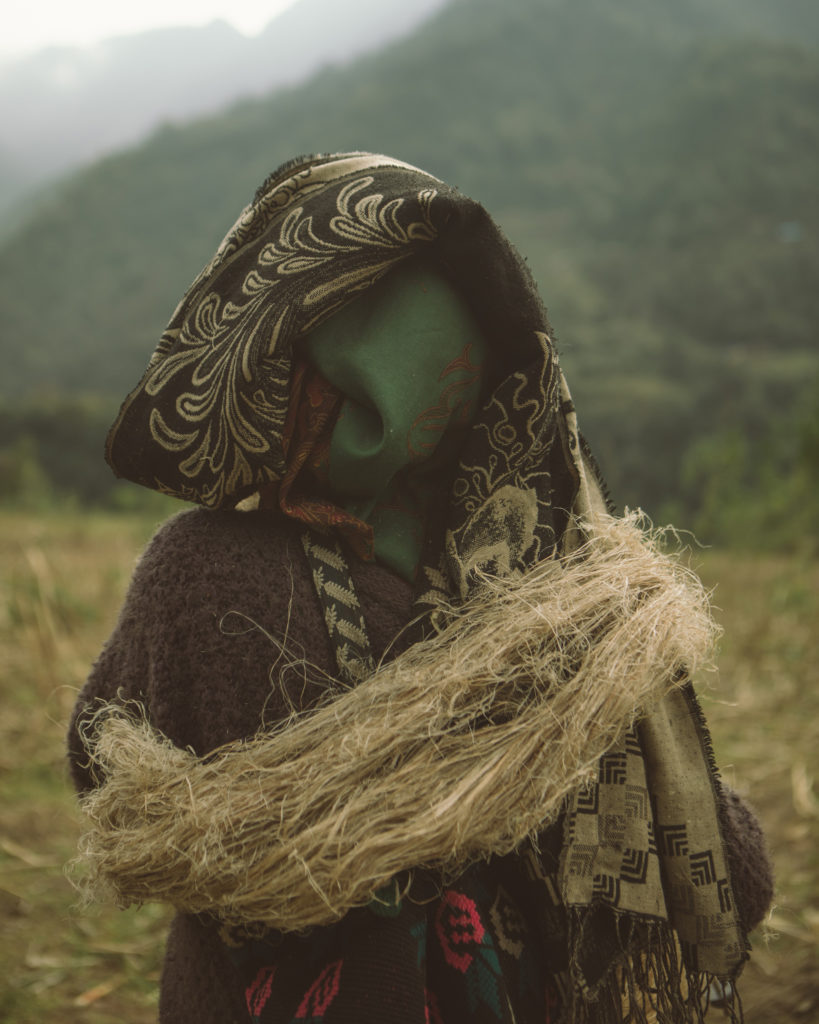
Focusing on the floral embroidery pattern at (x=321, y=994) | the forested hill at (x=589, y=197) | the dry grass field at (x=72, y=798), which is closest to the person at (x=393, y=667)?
the floral embroidery pattern at (x=321, y=994)

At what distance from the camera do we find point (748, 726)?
4.54 metres

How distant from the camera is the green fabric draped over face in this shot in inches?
44.2

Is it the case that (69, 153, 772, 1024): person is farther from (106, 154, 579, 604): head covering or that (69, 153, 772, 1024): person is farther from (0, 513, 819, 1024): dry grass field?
(0, 513, 819, 1024): dry grass field

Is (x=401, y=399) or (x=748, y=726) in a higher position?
(x=401, y=399)

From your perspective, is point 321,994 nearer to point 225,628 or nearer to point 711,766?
point 225,628

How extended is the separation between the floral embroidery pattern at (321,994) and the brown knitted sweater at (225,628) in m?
0.23

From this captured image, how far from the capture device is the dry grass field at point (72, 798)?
245 centimetres

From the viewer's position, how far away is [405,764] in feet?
3.35

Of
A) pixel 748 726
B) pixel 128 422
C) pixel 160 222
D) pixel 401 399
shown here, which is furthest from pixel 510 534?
pixel 160 222

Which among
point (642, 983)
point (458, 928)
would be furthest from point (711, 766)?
point (458, 928)

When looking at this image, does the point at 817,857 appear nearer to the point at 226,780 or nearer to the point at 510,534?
the point at 510,534

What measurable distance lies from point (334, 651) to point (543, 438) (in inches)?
16.9

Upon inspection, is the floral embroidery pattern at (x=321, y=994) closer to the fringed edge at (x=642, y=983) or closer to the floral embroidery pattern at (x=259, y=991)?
the floral embroidery pattern at (x=259, y=991)

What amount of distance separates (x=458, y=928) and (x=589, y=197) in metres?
75.4
